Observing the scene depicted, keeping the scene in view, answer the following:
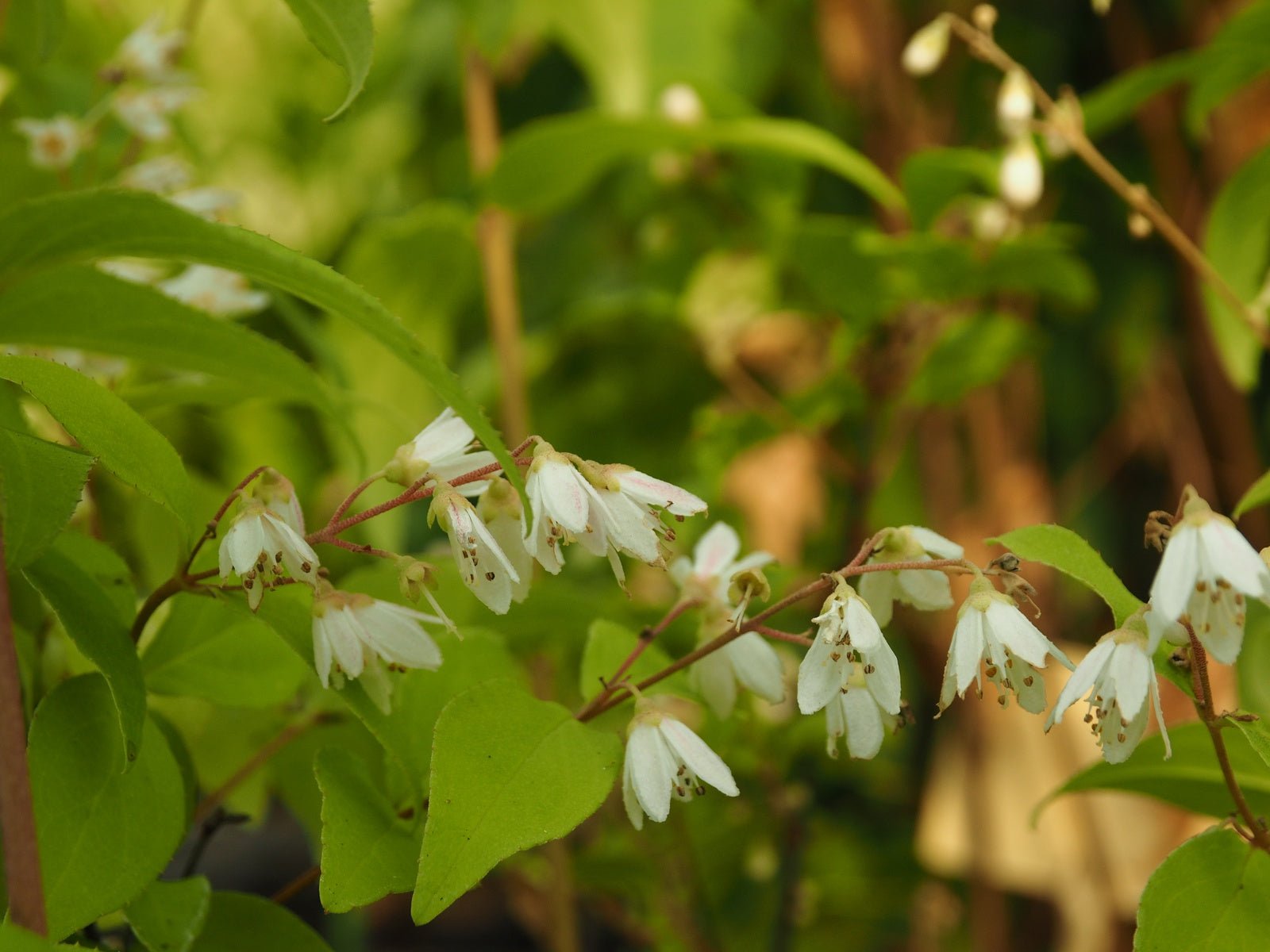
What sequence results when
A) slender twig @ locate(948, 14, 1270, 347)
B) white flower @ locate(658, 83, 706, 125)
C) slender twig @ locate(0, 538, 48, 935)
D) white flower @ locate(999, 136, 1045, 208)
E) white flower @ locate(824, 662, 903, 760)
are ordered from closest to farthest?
1. slender twig @ locate(0, 538, 48, 935)
2. white flower @ locate(824, 662, 903, 760)
3. slender twig @ locate(948, 14, 1270, 347)
4. white flower @ locate(999, 136, 1045, 208)
5. white flower @ locate(658, 83, 706, 125)

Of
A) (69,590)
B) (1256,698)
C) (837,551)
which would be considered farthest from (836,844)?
(69,590)

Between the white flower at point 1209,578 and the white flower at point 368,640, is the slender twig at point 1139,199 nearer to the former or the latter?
the white flower at point 1209,578

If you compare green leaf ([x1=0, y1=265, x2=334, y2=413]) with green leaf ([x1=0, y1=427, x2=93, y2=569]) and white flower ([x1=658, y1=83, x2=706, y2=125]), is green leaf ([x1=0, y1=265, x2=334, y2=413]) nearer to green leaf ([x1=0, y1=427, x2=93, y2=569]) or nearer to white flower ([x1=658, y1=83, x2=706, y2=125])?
green leaf ([x1=0, y1=427, x2=93, y2=569])

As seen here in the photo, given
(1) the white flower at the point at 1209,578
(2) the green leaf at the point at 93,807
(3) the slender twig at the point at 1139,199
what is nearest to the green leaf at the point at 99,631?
(2) the green leaf at the point at 93,807

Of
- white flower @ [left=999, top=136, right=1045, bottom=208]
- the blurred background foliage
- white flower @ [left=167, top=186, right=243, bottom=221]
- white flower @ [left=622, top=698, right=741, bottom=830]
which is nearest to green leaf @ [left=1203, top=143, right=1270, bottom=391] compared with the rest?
the blurred background foliage

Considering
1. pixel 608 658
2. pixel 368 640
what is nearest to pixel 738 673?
pixel 608 658

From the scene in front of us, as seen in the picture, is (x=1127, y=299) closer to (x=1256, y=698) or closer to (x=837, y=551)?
(x=837, y=551)
